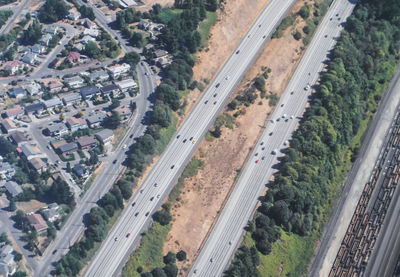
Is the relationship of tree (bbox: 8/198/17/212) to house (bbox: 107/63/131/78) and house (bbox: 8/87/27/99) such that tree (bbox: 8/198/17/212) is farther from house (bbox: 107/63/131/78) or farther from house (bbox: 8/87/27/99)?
house (bbox: 107/63/131/78)

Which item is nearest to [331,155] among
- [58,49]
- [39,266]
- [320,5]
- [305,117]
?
[305,117]

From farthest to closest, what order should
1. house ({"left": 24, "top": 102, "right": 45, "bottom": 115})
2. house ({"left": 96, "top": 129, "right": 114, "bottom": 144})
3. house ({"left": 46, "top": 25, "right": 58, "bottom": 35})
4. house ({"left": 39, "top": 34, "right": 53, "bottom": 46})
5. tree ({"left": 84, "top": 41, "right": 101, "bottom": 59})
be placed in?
house ({"left": 46, "top": 25, "right": 58, "bottom": 35})
house ({"left": 39, "top": 34, "right": 53, "bottom": 46})
tree ({"left": 84, "top": 41, "right": 101, "bottom": 59})
house ({"left": 24, "top": 102, "right": 45, "bottom": 115})
house ({"left": 96, "top": 129, "right": 114, "bottom": 144})

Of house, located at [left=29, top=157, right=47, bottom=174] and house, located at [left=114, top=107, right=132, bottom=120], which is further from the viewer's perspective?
house, located at [left=114, top=107, right=132, bottom=120]

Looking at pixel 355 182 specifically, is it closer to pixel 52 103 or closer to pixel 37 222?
pixel 37 222

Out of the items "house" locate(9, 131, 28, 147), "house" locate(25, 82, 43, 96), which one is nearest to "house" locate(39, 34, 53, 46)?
"house" locate(25, 82, 43, 96)

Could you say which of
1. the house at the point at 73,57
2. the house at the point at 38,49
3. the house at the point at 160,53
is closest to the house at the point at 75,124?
the house at the point at 73,57

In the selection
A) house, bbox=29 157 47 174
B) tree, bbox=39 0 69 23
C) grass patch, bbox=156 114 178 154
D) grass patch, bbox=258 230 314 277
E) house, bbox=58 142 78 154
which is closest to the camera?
grass patch, bbox=258 230 314 277
